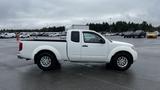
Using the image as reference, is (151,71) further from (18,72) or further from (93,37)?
(18,72)

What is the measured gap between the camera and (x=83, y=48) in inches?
398

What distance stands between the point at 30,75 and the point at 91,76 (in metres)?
2.35

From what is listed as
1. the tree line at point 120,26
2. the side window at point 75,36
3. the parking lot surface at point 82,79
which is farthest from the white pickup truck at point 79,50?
the tree line at point 120,26

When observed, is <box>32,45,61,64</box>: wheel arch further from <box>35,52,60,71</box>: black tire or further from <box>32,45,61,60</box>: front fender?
<box>35,52,60,71</box>: black tire

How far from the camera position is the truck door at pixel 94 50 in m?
10.1

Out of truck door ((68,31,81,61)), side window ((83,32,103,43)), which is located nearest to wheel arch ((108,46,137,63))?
side window ((83,32,103,43))

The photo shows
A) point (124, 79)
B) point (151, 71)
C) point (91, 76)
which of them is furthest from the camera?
point (151, 71)

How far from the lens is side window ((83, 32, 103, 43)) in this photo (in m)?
10.2

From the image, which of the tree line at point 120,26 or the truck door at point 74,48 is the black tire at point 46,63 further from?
the tree line at point 120,26

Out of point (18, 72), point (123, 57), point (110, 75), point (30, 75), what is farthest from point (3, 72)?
point (123, 57)

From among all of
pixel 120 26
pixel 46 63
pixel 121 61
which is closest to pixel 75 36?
pixel 46 63

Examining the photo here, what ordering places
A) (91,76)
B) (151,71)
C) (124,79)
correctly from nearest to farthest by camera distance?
1. (124,79)
2. (91,76)
3. (151,71)

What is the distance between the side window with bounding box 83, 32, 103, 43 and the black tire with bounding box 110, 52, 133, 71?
102cm

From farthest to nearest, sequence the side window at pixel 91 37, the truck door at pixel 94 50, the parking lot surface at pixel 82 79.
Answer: the side window at pixel 91 37
the truck door at pixel 94 50
the parking lot surface at pixel 82 79
